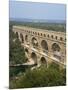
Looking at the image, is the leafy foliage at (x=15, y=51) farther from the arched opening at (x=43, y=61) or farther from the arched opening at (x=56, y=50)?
the arched opening at (x=56, y=50)

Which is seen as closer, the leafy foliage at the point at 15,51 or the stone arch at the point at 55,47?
the leafy foliage at the point at 15,51

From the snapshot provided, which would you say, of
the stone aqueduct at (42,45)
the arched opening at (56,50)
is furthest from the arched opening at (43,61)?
the arched opening at (56,50)

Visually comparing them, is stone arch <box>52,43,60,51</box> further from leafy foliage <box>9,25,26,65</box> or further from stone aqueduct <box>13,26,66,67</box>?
leafy foliage <box>9,25,26,65</box>

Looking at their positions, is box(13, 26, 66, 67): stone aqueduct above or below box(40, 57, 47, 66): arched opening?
above

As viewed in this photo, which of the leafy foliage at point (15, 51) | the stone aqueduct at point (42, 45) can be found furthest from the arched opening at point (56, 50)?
the leafy foliage at point (15, 51)

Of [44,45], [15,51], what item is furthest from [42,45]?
[15,51]

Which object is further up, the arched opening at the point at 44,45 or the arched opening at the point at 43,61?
the arched opening at the point at 44,45

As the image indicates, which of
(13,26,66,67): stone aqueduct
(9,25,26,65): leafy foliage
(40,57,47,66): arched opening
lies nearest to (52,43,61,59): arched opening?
(13,26,66,67): stone aqueduct

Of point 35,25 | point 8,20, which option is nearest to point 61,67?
point 35,25

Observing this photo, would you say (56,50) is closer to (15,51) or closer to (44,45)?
(44,45)
